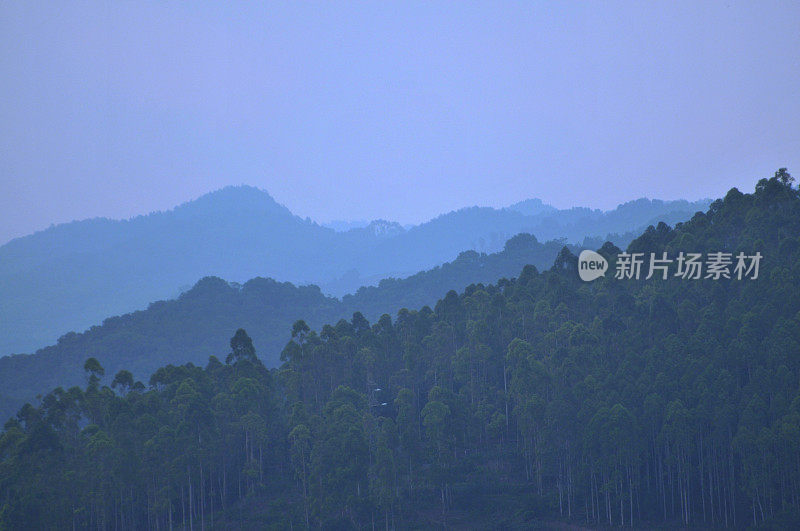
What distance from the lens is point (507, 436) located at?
4962cm

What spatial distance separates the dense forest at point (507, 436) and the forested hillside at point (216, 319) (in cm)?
6200

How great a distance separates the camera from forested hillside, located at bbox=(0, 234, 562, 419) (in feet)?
352

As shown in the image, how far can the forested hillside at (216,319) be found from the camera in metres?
107

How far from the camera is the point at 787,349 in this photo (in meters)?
37.3

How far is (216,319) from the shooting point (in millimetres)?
125438

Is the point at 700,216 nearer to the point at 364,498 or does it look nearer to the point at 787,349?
the point at 787,349

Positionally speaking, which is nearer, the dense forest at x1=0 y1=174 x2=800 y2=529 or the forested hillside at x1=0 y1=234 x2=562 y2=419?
the dense forest at x1=0 y1=174 x2=800 y2=529

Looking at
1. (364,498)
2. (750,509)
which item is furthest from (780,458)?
(364,498)

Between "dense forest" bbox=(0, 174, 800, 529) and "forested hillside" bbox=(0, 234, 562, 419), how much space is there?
62.0m

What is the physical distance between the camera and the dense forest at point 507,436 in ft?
123

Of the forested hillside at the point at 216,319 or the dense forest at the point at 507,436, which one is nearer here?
the dense forest at the point at 507,436

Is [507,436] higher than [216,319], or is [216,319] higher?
[216,319]

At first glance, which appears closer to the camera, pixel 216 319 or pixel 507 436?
pixel 507 436

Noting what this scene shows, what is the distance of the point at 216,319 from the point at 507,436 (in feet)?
283
